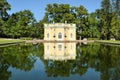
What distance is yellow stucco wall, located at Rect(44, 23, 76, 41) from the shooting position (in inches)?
2178

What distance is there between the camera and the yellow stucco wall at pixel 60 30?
55.3 m

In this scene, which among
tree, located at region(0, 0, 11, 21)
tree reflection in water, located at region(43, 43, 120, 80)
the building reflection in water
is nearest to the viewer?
tree reflection in water, located at region(43, 43, 120, 80)

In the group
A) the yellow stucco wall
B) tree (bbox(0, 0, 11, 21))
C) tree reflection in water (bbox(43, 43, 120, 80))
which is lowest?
tree reflection in water (bbox(43, 43, 120, 80))

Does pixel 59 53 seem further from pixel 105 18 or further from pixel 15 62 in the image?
pixel 105 18

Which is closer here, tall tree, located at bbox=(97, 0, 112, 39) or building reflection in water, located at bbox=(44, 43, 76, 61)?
building reflection in water, located at bbox=(44, 43, 76, 61)

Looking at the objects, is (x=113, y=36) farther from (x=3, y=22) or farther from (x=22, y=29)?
(x=3, y=22)

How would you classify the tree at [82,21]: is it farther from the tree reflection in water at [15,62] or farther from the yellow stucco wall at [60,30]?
the tree reflection in water at [15,62]

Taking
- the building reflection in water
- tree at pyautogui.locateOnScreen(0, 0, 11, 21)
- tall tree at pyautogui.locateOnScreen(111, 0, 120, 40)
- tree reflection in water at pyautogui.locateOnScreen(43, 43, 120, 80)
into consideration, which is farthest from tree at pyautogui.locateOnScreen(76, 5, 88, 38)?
tree reflection in water at pyautogui.locateOnScreen(43, 43, 120, 80)

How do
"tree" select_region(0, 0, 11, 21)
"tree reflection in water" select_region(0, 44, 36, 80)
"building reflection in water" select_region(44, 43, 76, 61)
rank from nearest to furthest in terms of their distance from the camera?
"tree reflection in water" select_region(0, 44, 36, 80), "building reflection in water" select_region(44, 43, 76, 61), "tree" select_region(0, 0, 11, 21)

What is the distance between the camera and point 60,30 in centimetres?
5550

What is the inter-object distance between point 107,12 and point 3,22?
85.9 feet

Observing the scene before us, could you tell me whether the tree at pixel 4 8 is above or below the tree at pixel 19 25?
above

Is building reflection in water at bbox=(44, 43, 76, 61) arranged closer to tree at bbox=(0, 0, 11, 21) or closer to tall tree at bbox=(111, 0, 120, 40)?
tall tree at bbox=(111, 0, 120, 40)

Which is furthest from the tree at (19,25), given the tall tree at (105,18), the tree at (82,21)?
the tall tree at (105,18)
